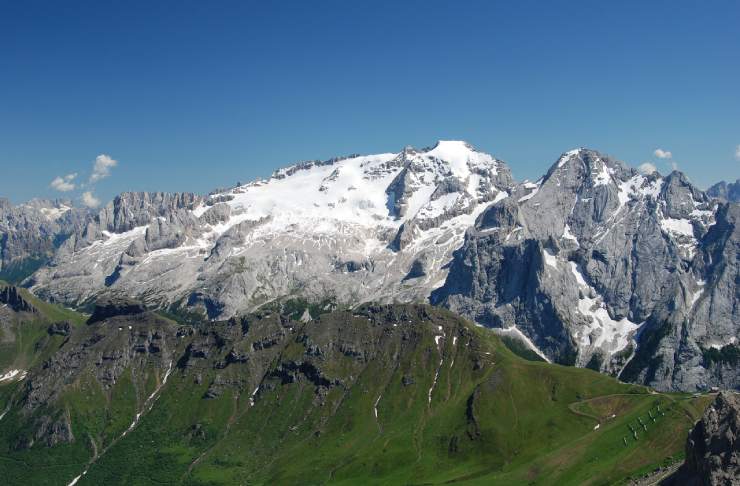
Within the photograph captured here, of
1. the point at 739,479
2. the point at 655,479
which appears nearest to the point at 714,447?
the point at 739,479

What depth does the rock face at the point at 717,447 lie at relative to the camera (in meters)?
135

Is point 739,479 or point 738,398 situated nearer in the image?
point 739,479

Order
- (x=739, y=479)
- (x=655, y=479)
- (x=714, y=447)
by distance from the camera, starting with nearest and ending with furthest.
A: (x=739, y=479), (x=714, y=447), (x=655, y=479)

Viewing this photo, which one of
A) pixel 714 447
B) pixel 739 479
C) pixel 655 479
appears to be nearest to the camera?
pixel 739 479

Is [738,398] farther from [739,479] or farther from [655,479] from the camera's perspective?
[655,479]

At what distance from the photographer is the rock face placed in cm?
13475

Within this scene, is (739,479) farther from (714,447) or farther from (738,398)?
(738,398)

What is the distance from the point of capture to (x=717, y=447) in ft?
460

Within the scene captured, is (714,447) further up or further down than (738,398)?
further down

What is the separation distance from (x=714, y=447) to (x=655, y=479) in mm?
56376

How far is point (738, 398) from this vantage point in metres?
148

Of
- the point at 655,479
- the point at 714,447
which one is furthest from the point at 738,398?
the point at 655,479

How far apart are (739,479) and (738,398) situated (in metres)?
23.7

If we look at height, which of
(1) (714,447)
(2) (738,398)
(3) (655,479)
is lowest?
(3) (655,479)
